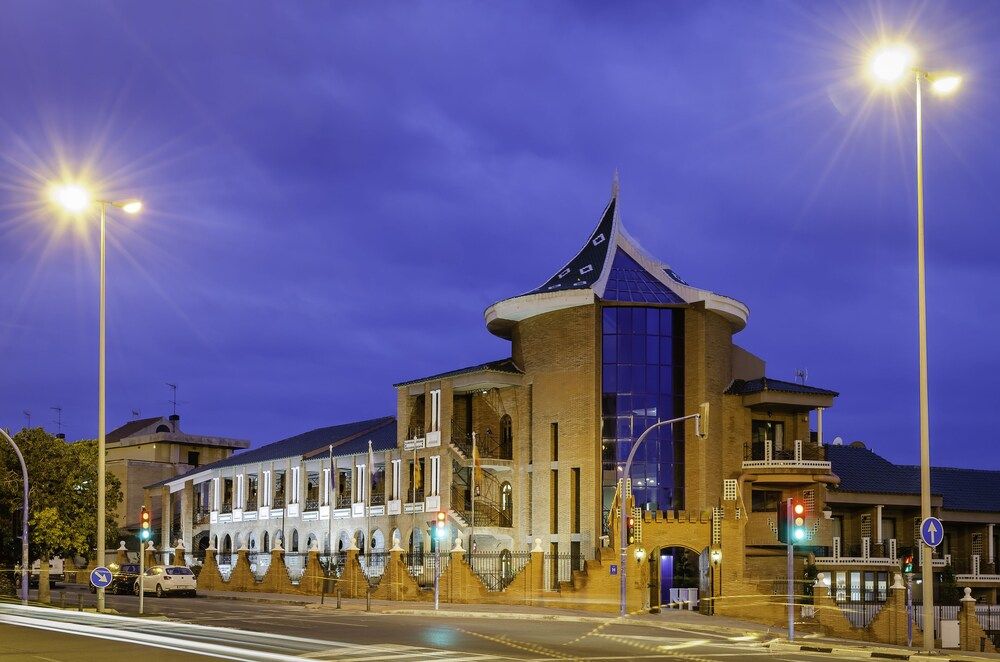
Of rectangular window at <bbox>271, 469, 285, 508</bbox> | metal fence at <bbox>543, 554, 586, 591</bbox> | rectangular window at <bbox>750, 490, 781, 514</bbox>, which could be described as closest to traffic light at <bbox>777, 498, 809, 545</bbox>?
metal fence at <bbox>543, 554, 586, 591</bbox>

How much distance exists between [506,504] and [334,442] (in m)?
15.4

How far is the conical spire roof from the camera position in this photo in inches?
2130

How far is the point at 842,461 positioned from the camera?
6194 cm

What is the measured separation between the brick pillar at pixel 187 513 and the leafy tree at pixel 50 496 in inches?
1068

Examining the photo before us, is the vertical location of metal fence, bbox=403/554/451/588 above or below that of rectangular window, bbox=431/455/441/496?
below

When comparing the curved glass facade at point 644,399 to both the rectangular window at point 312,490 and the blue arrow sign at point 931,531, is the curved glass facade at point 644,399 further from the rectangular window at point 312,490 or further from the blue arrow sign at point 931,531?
the blue arrow sign at point 931,531

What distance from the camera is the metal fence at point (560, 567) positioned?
2014 inches

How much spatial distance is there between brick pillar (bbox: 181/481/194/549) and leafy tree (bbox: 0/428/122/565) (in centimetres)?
2712

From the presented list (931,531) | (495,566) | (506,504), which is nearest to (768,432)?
(506,504)

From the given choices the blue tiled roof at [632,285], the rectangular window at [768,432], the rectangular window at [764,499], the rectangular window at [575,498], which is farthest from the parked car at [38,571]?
the rectangular window at [768,432]

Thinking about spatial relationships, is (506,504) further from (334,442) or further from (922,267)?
(922,267)

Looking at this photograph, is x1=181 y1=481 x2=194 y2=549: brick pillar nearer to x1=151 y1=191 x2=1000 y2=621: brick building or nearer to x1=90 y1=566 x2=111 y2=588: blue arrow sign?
x1=151 y1=191 x2=1000 y2=621: brick building

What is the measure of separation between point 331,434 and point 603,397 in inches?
1033

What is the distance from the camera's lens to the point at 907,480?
60.9 meters
